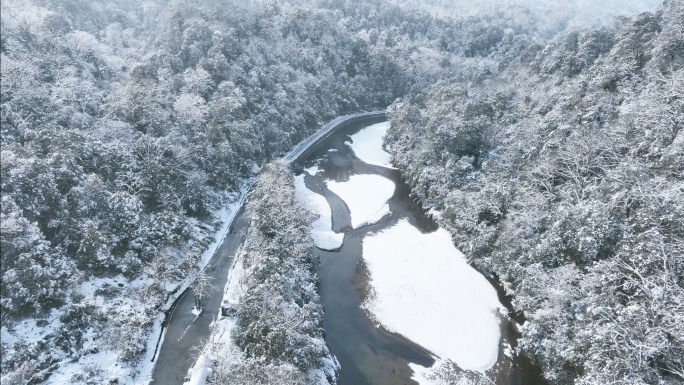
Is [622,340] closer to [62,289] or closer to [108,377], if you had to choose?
[108,377]

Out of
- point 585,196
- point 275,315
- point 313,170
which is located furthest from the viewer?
point 313,170

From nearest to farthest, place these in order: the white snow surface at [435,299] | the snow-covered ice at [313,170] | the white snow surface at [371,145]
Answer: the white snow surface at [435,299] < the snow-covered ice at [313,170] < the white snow surface at [371,145]

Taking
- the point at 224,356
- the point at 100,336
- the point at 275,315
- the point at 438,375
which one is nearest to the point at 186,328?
the point at 100,336

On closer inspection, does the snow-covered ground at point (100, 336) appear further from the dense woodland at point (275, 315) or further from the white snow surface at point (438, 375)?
the white snow surface at point (438, 375)

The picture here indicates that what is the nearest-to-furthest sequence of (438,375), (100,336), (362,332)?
(100,336) → (438,375) → (362,332)

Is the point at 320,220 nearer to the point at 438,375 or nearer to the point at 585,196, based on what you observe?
the point at 438,375

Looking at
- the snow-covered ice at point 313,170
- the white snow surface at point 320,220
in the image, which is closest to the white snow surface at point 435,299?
the white snow surface at point 320,220

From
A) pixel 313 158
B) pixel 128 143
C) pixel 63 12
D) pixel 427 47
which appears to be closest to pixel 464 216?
pixel 313 158

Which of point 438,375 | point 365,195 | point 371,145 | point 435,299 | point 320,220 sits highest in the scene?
point 320,220
